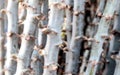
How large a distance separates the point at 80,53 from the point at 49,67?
0.29 m

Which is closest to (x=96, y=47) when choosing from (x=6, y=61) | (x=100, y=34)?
(x=100, y=34)

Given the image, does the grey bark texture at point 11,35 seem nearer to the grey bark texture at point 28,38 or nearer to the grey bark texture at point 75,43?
the grey bark texture at point 28,38

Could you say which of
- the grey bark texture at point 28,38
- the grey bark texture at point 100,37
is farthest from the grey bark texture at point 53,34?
the grey bark texture at point 100,37

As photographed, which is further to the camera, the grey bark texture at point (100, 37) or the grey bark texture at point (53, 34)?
the grey bark texture at point (100, 37)

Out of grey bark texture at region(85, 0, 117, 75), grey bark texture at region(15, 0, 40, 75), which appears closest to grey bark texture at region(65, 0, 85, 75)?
grey bark texture at region(85, 0, 117, 75)

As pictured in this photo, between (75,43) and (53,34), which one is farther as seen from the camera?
(75,43)

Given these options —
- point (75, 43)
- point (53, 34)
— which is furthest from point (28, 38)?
point (75, 43)

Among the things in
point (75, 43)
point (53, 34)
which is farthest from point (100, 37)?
point (53, 34)

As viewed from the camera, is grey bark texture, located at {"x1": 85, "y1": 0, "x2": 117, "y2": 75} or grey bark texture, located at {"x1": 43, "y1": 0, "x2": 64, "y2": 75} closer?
grey bark texture, located at {"x1": 43, "y1": 0, "x2": 64, "y2": 75}

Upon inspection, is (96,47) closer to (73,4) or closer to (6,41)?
(73,4)

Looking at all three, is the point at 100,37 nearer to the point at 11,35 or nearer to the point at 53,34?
the point at 53,34

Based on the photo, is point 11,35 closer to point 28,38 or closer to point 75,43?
point 28,38

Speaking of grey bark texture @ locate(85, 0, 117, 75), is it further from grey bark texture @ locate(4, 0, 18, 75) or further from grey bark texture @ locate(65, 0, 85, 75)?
grey bark texture @ locate(4, 0, 18, 75)

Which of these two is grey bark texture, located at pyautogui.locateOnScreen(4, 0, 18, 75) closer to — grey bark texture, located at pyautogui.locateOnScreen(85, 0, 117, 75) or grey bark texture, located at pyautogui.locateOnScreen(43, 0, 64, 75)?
grey bark texture, located at pyautogui.locateOnScreen(43, 0, 64, 75)
